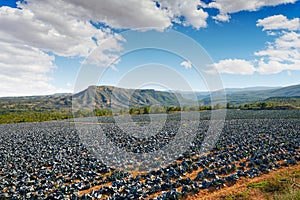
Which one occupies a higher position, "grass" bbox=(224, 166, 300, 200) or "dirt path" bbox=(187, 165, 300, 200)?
"grass" bbox=(224, 166, 300, 200)

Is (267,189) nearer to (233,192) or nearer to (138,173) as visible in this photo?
(233,192)

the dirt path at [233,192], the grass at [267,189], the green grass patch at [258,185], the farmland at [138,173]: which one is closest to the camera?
the grass at [267,189]

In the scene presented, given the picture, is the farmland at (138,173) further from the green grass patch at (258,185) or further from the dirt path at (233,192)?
the green grass patch at (258,185)

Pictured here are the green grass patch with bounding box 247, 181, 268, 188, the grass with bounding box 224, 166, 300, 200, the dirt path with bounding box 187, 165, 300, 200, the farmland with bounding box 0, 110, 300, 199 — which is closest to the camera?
the grass with bounding box 224, 166, 300, 200

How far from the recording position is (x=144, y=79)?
66.9 feet

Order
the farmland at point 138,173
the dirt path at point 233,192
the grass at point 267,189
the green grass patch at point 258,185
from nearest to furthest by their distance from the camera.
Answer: the grass at point 267,189 → the dirt path at point 233,192 → the green grass patch at point 258,185 → the farmland at point 138,173

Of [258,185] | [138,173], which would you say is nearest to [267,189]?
[258,185]

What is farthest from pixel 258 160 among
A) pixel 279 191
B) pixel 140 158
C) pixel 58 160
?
pixel 58 160

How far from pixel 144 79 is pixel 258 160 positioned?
36.9 feet

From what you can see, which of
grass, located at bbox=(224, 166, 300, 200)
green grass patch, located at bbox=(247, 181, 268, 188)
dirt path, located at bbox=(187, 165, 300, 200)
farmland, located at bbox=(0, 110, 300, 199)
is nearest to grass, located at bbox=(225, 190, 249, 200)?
grass, located at bbox=(224, 166, 300, 200)

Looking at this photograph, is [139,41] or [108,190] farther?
[139,41]

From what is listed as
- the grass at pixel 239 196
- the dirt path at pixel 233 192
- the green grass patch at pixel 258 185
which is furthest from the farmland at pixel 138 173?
the grass at pixel 239 196

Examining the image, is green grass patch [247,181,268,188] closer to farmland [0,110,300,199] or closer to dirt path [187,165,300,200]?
dirt path [187,165,300,200]

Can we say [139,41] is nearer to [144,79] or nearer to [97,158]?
[144,79]
